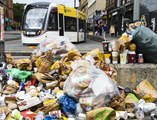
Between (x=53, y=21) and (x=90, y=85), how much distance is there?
19.3 metres

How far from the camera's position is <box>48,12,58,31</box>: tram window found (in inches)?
963

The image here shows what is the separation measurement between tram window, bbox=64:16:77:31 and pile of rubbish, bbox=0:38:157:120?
19442mm

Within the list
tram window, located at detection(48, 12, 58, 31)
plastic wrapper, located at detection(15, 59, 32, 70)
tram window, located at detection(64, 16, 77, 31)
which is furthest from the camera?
tram window, located at detection(64, 16, 77, 31)

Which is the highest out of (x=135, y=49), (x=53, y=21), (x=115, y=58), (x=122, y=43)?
(x=53, y=21)

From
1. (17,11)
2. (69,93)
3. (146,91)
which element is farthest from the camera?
(17,11)

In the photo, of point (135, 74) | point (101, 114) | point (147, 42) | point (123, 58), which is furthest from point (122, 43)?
point (101, 114)

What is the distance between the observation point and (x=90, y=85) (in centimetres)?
568

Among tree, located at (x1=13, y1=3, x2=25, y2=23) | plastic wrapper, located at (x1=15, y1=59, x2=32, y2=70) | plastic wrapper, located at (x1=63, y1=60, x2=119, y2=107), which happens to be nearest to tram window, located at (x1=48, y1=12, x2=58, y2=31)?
plastic wrapper, located at (x1=15, y1=59, x2=32, y2=70)

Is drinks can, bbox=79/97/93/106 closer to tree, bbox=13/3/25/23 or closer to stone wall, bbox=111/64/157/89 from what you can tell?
stone wall, bbox=111/64/157/89

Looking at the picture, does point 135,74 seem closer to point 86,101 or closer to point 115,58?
point 115,58

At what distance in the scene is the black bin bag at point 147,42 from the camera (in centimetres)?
723

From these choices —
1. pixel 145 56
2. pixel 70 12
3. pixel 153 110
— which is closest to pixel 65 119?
pixel 153 110

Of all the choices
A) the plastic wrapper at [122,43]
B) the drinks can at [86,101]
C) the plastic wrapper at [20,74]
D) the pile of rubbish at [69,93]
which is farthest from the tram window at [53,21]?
the drinks can at [86,101]

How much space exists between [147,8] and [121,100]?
26282 mm
